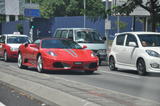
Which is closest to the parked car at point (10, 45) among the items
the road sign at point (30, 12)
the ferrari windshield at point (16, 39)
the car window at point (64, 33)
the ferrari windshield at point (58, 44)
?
the ferrari windshield at point (16, 39)

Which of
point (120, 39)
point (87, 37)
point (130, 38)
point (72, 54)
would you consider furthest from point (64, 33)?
point (72, 54)

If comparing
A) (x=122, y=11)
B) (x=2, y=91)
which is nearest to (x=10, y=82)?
(x=2, y=91)

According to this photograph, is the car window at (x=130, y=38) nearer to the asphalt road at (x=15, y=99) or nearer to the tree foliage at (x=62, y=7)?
the asphalt road at (x=15, y=99)

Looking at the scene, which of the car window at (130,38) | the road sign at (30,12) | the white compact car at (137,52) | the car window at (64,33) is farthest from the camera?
the road sign at (30,12)

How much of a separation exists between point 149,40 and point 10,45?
913cm

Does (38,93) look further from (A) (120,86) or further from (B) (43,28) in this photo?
(B) (43,28)

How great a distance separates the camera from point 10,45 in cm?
2269

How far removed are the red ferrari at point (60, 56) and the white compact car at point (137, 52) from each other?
139 centimetres

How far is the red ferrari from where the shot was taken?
49.1 ft

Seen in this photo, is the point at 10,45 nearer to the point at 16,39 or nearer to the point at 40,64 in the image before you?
the point at 16,39

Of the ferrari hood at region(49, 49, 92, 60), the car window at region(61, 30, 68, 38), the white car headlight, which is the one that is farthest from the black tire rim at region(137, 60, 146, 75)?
the car window at region(61, 30, 68, 38)

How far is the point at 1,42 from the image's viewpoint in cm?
2405

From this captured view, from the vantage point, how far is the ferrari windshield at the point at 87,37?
21267 millimetres

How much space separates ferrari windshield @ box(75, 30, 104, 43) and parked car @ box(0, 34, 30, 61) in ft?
11.1
